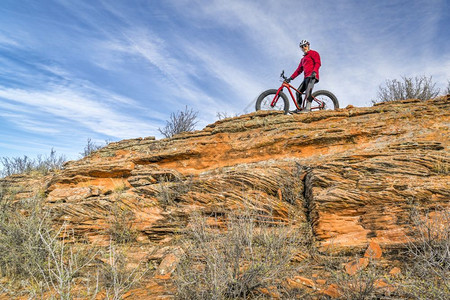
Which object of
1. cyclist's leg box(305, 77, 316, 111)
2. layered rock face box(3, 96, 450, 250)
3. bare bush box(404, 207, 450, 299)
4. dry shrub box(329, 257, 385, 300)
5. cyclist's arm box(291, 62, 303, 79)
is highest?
cyclist's arm box(291, 62, 303, 79)

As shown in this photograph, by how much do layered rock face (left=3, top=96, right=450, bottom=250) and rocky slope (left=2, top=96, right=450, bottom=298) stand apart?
24 millimetres

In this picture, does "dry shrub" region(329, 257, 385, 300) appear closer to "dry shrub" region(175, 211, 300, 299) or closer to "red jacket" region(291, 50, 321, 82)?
"dry shrub" region(175, 211, 300, 299)

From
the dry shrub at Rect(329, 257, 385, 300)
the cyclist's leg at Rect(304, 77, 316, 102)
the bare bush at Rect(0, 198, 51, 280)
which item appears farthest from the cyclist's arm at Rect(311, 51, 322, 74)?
the bare bush at Rect(0, 198, 51, 280)

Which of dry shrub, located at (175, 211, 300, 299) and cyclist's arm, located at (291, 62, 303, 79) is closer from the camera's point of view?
dry shrub, located at (175, 211, 300, 299)

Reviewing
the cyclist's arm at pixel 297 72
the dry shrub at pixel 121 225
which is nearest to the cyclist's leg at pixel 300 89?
the cyclist's arm at pixel 297 72

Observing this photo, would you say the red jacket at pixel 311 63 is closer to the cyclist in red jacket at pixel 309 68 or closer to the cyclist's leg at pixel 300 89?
the cyclist in red jacket at pixel 309 68

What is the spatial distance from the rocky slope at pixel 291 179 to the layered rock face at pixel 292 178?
24 mm

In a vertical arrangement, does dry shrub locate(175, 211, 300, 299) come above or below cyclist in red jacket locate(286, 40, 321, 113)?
below

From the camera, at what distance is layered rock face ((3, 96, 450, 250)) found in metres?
4.58

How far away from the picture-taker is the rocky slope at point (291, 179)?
15.0 ft

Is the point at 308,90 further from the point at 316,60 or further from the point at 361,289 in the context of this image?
the point at 361,289

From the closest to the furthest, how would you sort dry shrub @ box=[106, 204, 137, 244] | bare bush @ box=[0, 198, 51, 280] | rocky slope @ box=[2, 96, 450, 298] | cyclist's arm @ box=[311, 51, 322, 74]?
bare bush @ box=[0, 198, 51, 280] < rocky slope @ box=[2, 96, 450, 298] < dry shrub @ box=[106, 204, 137, 244] < cyclist's arm @ box=[311, 51, 322, 74]

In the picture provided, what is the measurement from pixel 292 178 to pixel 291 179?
63 millimetres

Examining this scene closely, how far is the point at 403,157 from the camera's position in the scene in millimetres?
5297
